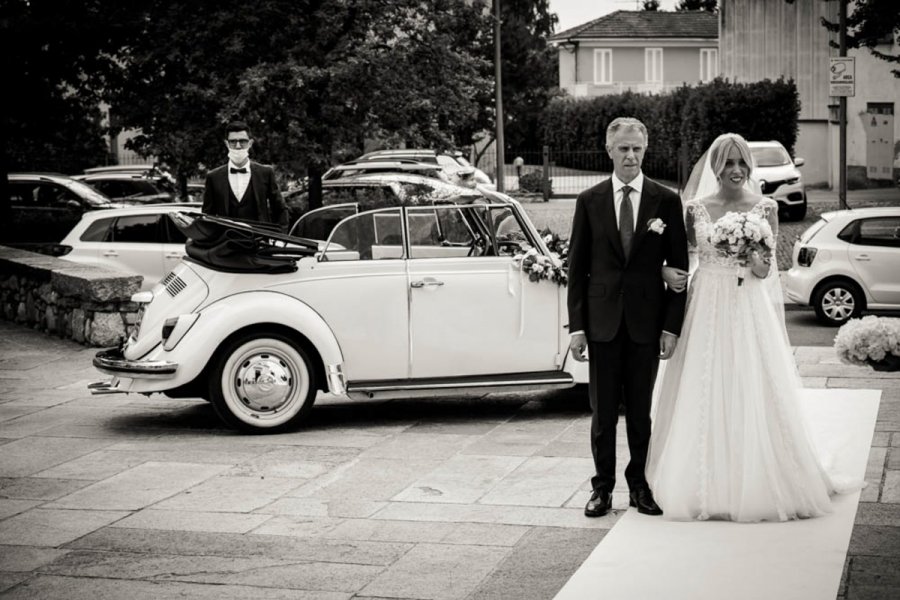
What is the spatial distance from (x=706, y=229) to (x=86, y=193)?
2083 cm

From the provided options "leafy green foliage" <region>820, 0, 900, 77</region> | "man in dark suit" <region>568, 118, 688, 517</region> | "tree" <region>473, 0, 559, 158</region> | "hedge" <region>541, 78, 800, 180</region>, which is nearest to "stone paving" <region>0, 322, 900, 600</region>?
"man in dark suit" <region>568, 118, 688, 517</region>

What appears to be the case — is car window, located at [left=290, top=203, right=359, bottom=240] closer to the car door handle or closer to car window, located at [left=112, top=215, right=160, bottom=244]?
the car door handle

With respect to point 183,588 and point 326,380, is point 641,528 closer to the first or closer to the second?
point 183,588

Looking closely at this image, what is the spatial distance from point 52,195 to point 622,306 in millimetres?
21261

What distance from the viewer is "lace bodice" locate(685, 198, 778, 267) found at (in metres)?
7.04

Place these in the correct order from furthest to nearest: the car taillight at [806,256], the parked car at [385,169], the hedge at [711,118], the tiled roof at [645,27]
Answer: the tiled roof at [645,27] < the hedge at [711,118] < the parked car at [385,169] < the car taillight at [806,256]

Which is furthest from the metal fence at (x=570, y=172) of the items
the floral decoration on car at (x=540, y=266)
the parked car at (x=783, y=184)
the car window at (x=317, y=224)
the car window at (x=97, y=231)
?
the floral decoration on car at (x=540, y=266)

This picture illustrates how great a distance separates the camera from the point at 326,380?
955cm

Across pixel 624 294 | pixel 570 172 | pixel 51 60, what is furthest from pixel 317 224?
pixel 570 172

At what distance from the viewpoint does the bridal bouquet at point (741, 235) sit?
6887mm

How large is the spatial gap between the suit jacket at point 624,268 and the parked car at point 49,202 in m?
17.7

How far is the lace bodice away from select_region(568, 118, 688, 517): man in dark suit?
180 millimetres

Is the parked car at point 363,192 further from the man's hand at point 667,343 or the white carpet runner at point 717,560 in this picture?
the white carpet runner at point 717,560

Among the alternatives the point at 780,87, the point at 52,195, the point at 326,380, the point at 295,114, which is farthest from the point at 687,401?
the point at 780,87
